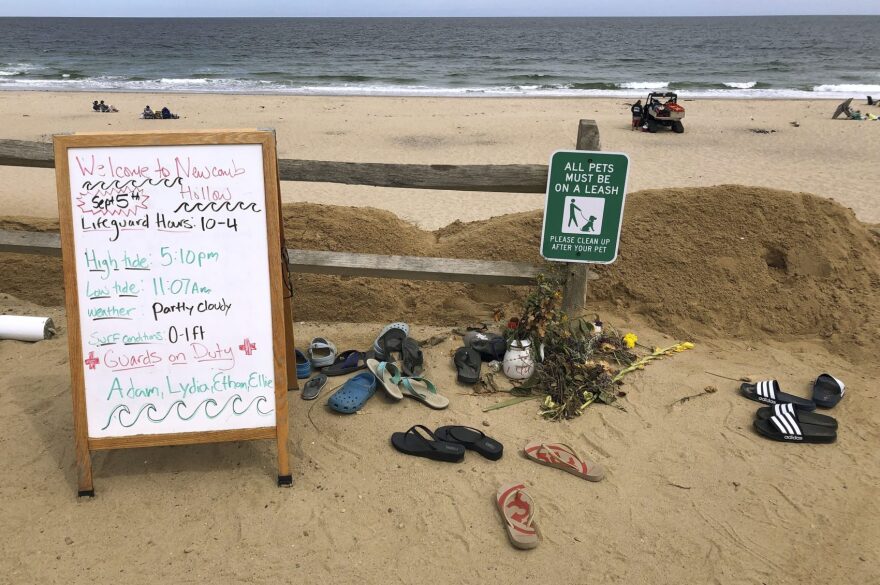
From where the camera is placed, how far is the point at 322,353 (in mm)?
4168

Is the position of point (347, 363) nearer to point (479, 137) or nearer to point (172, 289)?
point (172, 289)

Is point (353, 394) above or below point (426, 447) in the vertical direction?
above

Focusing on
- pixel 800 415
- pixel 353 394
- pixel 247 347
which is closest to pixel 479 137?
pixel 353 394

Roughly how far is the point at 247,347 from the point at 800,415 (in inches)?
115

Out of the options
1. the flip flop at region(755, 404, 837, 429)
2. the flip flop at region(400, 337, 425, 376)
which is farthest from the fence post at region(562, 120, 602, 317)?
the flip flop at region(755, 404, 837, 429)

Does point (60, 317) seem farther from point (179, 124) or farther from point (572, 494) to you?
point (179, 124)

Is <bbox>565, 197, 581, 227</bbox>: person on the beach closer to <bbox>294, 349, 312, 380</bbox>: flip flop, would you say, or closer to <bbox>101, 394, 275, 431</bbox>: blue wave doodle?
<bbox>294, 349, 312, 380</bbox>: flip flop

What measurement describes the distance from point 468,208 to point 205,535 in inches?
274

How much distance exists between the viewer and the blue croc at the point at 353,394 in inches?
143

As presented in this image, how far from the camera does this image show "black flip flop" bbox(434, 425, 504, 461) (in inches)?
130

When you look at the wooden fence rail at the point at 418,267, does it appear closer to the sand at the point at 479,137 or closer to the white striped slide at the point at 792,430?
the white striped slide at the point at 792,430

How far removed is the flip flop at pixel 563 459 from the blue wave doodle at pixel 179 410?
1302mm

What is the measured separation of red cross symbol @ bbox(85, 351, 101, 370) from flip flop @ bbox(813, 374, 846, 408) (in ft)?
12.2

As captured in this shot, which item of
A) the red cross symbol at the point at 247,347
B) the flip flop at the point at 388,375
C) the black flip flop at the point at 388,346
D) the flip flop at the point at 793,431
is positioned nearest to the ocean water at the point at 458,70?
the black flip flop at the point at 388,346
